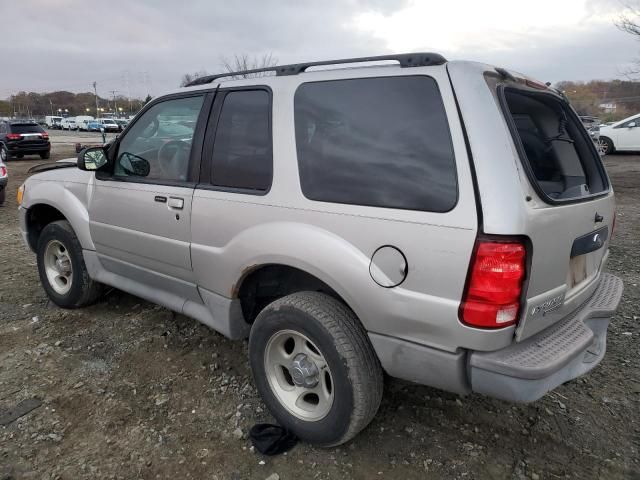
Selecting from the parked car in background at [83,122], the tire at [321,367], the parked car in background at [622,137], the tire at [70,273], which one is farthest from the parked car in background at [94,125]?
the tire at [321,367]

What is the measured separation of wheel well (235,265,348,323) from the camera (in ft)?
8.57

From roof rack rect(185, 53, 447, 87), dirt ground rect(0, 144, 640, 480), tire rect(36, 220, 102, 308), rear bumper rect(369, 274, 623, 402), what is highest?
roof rack rect(185, 53, 447, 87)

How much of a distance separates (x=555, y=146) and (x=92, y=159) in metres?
3.07

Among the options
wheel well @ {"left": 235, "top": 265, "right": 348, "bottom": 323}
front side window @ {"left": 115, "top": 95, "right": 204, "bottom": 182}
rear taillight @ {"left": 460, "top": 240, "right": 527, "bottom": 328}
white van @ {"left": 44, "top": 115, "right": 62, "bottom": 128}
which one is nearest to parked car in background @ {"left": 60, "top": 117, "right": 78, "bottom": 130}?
white van @ {"left": 44, "top": 115, "right": 62, "bottom": 128}

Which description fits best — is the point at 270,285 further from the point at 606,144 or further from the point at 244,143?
the point at 606,144

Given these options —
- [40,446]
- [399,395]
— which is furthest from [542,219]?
[40,446]

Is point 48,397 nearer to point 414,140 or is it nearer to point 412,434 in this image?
point 412,434

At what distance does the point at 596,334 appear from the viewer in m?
2.60

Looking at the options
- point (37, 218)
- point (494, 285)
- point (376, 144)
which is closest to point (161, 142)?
point (376, 144)

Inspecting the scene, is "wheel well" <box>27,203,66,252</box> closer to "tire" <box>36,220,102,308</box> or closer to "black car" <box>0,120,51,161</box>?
"tire" <box>36,220,102,308</box>

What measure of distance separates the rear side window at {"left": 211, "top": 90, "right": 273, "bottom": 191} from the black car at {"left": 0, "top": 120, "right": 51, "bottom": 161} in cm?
1935

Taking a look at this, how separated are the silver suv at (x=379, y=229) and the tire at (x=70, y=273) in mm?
975

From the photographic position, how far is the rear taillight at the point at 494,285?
1.89 meters

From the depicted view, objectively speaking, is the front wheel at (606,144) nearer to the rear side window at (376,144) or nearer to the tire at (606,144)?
the tire at (606,144)
